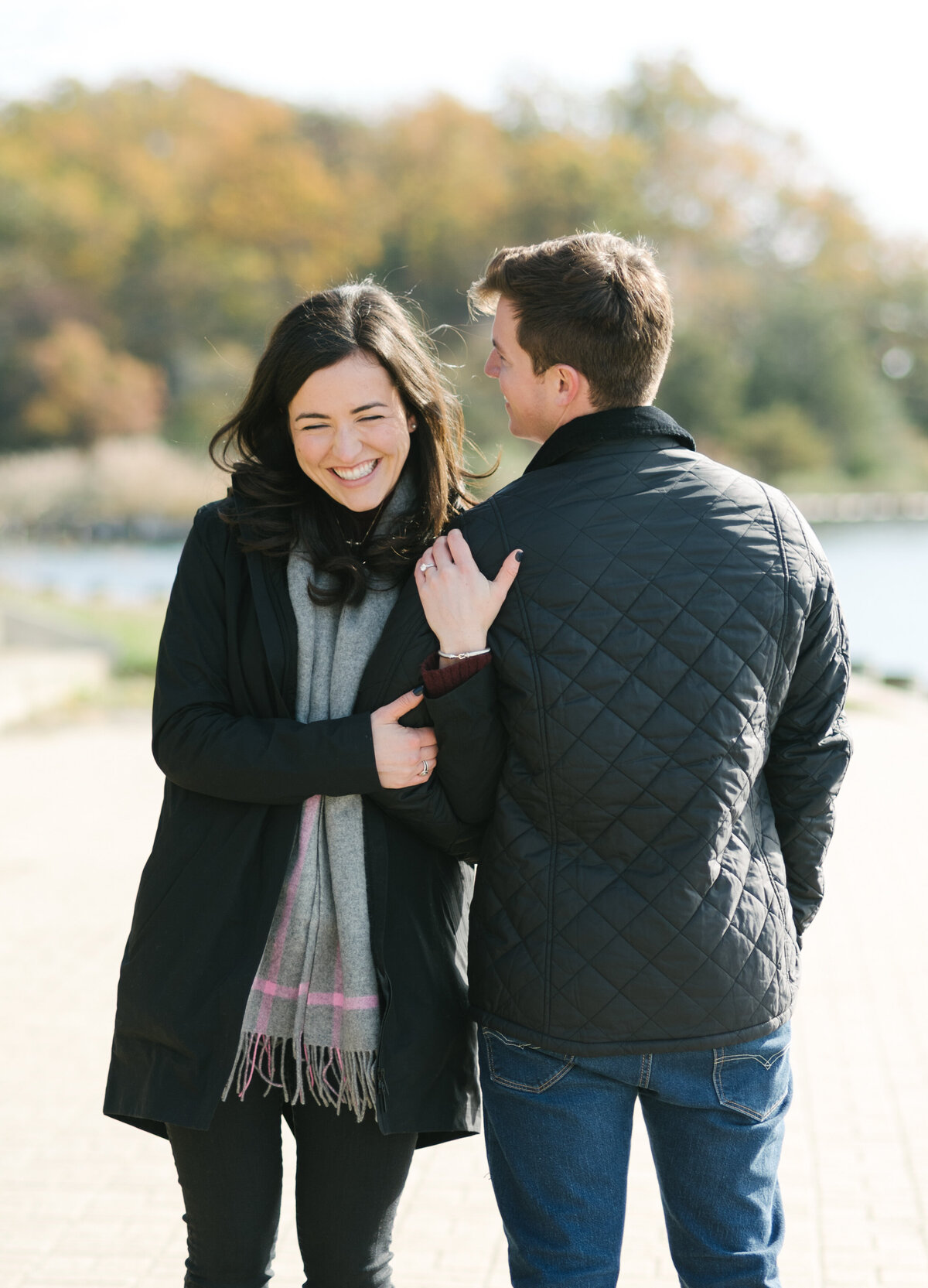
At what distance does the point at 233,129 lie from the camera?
205ft

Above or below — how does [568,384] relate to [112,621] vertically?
above

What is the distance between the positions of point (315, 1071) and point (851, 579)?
3098 centimetres

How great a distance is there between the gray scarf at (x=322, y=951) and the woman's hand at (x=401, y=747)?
103mm

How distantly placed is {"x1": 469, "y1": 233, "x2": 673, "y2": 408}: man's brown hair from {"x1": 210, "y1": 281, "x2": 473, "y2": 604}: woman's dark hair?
232 millimetres

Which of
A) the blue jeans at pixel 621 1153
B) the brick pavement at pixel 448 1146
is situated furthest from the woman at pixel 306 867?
the brick pavement at pixel 448 1146

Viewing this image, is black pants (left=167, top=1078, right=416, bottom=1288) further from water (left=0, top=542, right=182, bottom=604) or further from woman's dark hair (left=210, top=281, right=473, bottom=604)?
water (left=0, top=542, right=182, bottom=604)

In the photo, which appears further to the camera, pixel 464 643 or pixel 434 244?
pixel 434 244

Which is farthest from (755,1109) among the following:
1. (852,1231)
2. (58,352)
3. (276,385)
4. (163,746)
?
(58,352)

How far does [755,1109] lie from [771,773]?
46 cm

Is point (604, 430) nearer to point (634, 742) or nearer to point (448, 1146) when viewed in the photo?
point (634, 742)

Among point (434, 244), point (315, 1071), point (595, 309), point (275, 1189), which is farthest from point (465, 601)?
point (434, 244)

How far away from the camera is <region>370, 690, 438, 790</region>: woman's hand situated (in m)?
1.72

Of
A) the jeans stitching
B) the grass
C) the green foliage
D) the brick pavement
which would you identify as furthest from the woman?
the green foliage

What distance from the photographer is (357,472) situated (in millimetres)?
1892
